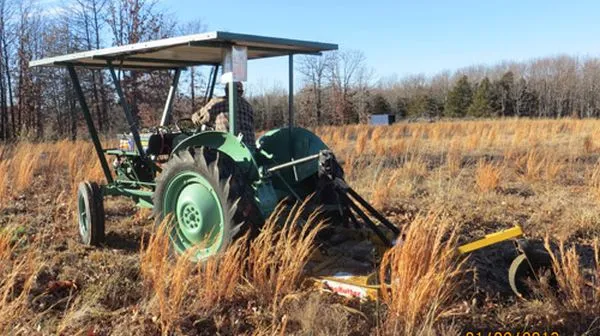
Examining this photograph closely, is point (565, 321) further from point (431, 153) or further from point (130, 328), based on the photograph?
point (431, 153)

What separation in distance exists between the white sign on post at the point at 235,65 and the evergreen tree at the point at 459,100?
42896mm

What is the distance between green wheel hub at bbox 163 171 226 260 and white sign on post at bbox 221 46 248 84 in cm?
82

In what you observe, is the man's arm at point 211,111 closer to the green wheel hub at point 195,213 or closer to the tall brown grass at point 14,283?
the green wheel hub at point 195,213

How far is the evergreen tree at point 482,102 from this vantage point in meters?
42.9

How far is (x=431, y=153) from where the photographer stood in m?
13.0

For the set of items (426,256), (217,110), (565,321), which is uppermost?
(217,110)

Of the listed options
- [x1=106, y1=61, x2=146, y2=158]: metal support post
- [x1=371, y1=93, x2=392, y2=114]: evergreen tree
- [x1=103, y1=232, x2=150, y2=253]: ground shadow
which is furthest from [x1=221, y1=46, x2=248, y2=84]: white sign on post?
[x1=371, y1=93, x2=392, y2=114]: evergreen tree

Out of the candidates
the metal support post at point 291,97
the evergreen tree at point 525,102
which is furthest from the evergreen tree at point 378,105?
the metal support post at point 291,97

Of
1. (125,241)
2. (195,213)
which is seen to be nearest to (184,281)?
(195,213)

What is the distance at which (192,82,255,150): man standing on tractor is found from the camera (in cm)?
505

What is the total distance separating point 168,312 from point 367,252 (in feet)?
6.68

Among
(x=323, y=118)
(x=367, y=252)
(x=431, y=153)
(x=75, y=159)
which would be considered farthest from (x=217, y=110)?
(x=323, y=118)

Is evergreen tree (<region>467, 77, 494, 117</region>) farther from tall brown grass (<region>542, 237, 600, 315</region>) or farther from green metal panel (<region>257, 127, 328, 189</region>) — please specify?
tall brown grass (<region>542, 237, 600, 315</region>)

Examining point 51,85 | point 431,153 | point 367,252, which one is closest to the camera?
point 367,252
